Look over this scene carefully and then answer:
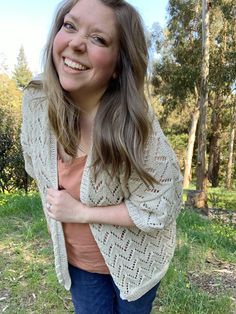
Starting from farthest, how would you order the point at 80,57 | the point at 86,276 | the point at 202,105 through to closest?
1. the point at 202,105
2. the point at 86,276
3. the point at 80,57

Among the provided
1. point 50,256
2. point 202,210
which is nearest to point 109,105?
point 50,256

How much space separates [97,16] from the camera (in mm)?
1224

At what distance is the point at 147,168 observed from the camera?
1.26 m

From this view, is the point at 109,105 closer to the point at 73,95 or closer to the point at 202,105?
the point at 73,95

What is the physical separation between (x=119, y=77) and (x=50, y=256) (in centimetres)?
213

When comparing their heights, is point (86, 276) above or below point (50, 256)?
above

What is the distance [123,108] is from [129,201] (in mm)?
310

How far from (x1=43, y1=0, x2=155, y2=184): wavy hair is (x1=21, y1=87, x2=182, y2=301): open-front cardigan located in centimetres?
4

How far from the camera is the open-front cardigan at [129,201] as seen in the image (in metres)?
1.30

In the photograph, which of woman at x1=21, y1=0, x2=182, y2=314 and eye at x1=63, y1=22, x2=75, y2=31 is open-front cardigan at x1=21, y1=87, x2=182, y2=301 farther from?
eye at x1=63, y1=22, x2=75, y2=31

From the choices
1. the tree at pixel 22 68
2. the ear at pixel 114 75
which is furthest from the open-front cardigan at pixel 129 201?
the tree at pixel 22 68

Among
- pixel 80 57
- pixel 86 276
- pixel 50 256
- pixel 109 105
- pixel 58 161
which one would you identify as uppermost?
pixel 80 57

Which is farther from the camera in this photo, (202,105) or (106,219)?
(202,105)

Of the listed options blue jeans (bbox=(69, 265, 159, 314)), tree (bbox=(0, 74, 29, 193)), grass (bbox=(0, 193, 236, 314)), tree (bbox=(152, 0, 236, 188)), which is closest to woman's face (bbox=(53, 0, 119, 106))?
blue jeans (bbox=(69, 265, 159, 314))
